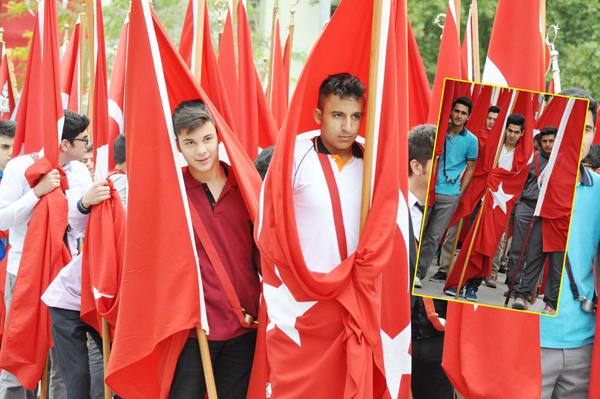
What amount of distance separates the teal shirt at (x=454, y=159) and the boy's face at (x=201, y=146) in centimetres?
115

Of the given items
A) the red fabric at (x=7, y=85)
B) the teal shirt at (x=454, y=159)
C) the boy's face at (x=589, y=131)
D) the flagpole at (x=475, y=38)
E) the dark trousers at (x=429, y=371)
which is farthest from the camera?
the red fabric at (x=7, y=85)

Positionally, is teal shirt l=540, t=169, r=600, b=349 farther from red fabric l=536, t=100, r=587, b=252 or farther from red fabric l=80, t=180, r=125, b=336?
red fabric l=80, t=180, r=125, b=336

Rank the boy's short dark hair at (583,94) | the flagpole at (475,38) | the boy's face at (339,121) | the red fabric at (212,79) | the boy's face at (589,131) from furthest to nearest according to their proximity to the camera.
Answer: the flagpole at (475,38)
the red fabric at (212,79)
the boy's face at (589,131)
the boy's short dark hair at (583,94)
the boy's face at (339,121)

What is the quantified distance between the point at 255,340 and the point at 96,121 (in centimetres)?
201

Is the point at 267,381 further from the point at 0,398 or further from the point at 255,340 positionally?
the point at 0,398

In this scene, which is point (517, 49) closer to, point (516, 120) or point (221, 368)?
point (516, 120)

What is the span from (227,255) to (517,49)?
178 centimetres

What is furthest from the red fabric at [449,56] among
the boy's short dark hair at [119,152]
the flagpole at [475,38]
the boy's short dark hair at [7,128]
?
the boy's short dark hair at [7,128]

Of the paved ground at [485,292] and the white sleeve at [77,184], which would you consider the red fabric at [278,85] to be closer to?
the white sleeve at [77,184]

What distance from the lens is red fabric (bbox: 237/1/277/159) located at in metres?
7.39

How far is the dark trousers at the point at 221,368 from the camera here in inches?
162

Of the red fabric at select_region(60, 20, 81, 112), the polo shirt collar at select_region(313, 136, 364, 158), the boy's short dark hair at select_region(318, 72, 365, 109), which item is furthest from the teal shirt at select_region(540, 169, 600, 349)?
the red fabric at select_region(60, 20, 81, 112)

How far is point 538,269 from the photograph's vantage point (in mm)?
3562

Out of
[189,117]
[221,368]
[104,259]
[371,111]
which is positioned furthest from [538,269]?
[104,259]
